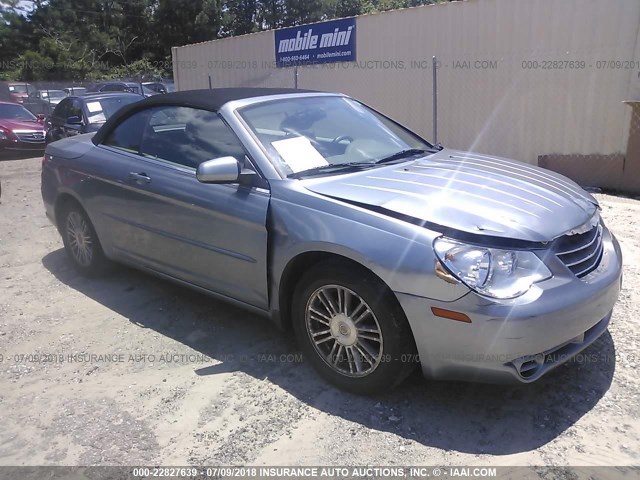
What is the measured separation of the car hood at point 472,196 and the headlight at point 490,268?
93 millimetres

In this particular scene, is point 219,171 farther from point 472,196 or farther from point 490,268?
point 490,268

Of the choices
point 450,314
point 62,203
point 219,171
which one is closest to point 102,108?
point 62,203

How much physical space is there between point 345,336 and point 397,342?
357mm

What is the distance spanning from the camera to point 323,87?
40.7 feet

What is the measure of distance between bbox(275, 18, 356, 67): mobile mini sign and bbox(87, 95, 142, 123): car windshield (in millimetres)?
3695

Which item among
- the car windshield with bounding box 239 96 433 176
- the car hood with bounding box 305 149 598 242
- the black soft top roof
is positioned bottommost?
the car hood with bounding box 305 149 598 242

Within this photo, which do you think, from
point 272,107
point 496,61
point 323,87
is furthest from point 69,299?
point 323,87

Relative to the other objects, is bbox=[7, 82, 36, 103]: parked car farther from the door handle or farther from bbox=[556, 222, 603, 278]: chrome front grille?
bbox=[556, 222, 603, 278]: chrome front grille

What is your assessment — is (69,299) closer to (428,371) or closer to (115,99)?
(428,371)

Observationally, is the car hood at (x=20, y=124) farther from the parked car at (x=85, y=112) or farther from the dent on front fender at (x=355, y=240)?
the dent on front fender at (x=355, y=240)

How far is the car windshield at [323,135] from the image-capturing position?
362 centimetres

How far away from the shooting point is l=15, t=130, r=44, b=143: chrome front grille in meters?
14.6

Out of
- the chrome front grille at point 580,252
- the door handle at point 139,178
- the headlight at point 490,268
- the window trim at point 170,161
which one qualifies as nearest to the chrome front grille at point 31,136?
the window trim at point 170,161

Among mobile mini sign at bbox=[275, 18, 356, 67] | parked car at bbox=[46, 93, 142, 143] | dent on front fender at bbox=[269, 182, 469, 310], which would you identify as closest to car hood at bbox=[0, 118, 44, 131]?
parked car at bbox=[46, 93, 142, 143]
